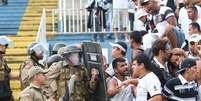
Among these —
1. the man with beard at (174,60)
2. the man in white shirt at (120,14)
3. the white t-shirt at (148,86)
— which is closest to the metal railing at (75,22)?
the man in white shirt at (120,14)

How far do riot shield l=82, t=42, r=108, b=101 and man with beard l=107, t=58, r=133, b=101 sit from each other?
0.53ft

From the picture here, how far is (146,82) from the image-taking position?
307 inches

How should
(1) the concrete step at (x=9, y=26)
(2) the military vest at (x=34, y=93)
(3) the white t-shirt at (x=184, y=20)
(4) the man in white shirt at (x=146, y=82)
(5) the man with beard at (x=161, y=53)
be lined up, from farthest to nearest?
(1) the concrete step at (x=9, y=26) < (3) the white t-shirt at (x=184, y=20) < (2) the military vest at (x=34, y=93) < (5) the man with beard at (x=161, y=53) < (4) the man in white shirt at (x=146, y=82)

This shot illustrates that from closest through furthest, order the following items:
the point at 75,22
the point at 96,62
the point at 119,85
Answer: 1. the point at 96,62
2. the point at 119,85
3. the point at 75,22

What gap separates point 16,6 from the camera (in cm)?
2084

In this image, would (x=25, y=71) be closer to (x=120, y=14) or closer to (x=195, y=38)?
(x=195, y=38)

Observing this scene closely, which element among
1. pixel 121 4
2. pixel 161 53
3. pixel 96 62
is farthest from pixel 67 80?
pixel 121 4

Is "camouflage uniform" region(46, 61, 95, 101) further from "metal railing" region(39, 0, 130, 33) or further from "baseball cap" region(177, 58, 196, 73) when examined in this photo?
"metal railing" region(39, 0, 130, 33)

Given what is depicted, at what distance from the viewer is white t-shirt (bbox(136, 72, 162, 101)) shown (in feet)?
25.4

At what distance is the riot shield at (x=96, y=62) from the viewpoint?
346 inches

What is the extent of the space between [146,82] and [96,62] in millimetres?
1257

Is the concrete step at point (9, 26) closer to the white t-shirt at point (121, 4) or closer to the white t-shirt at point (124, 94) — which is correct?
the white t-shirt at point (121, 4)

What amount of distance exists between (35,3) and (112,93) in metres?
12.5

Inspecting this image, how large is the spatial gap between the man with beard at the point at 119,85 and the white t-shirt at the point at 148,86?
1.08 m
